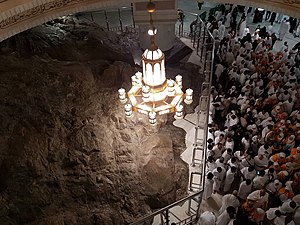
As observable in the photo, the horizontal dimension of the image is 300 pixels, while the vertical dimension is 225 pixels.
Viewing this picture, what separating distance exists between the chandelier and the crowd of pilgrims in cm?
247

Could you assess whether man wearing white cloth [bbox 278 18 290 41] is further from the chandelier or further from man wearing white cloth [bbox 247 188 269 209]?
the chandelier

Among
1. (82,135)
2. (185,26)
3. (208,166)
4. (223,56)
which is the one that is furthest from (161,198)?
(185,26)

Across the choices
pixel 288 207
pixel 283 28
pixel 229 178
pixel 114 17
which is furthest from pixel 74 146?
pixel 283 28

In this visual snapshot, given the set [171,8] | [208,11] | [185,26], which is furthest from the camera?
[208,11]

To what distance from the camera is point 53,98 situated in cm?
916

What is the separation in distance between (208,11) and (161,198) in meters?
10.3

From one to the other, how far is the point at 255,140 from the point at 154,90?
399cm

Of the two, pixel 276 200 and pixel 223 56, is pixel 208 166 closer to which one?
pixel 276 200

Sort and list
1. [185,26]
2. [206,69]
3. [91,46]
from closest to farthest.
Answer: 1. [91,46]
2. [206,69]
3. [185,26]

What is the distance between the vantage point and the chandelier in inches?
225

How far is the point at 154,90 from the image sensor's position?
6207 millimetres

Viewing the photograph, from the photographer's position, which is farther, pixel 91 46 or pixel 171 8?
pixel 91 46

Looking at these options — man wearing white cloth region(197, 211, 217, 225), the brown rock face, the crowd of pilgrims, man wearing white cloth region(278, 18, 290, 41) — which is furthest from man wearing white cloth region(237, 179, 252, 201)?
man wearing white cloth region(278, 18, 290, 41)

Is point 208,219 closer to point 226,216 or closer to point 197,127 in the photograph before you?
point 226,216
